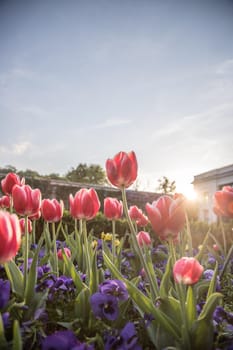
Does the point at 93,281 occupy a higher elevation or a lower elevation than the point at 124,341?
higher

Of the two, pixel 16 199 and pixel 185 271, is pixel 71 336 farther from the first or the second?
pixel 16 199

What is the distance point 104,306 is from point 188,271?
396 mm

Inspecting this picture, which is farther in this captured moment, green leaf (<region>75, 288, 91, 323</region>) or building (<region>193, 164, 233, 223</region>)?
building (<region>193, 164, 233, 223</region>)

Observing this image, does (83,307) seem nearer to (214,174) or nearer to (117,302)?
(117,302)

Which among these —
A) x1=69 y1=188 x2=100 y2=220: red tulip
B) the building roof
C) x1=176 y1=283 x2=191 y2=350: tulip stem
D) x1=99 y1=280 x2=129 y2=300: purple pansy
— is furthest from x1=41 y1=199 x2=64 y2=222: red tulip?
the building roof

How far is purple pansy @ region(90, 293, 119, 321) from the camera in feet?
4.17

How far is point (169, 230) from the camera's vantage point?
1.23 m

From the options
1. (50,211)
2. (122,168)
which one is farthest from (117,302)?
(50,211)

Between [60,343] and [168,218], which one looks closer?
[60,343]

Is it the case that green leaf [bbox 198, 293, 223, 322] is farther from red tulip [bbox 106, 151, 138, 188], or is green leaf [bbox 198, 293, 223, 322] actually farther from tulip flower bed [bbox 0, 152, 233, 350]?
red tulip [bbox 106, 151, 138, 188]

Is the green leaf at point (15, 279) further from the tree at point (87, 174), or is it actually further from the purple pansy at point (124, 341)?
the tree at point (87, 174)

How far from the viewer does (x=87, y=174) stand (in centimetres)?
4884

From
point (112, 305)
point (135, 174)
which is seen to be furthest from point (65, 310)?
point (135, 174)

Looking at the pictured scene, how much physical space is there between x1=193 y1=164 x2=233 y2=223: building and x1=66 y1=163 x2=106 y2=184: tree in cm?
1968
